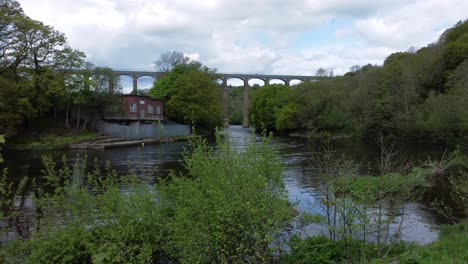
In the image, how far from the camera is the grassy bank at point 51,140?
40688 millimetres

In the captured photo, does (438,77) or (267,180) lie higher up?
(438,77)

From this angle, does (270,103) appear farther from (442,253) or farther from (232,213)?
(232,213)

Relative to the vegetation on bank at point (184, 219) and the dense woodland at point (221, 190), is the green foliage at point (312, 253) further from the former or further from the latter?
the vegetation on bank at point (184, 219)

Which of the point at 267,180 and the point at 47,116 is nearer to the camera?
the point at 267,180

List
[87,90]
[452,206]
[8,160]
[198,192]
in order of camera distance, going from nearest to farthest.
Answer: [198,192]
[452,206]
[8,160]
[87,90]

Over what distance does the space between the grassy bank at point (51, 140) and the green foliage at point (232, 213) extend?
3741 centimetres

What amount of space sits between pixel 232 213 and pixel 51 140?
40.6m

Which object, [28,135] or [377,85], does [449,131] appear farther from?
[28,135]

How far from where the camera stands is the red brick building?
5516 centimetres

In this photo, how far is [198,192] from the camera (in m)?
8.09

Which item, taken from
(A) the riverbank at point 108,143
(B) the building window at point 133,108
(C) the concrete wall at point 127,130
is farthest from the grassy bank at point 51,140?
(B) the building window at point 133,108

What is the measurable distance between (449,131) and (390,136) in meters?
10.6

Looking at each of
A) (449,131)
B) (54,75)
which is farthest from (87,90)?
(449,131)

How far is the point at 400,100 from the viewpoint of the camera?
49375mm
